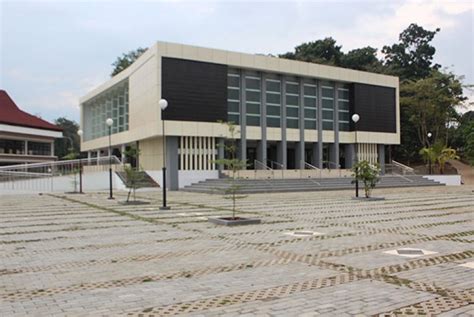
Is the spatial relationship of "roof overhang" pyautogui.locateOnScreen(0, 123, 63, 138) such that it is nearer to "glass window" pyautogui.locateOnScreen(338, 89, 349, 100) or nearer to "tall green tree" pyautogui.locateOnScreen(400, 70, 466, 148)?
"glass window" pyautogui.locateOnScreen(338, 89, 349, 100)

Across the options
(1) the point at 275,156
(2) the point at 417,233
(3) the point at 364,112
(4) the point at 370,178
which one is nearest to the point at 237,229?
(2) the point at 417,233

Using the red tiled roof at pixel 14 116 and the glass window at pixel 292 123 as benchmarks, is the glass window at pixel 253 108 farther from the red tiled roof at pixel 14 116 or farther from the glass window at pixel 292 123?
the red tiled roof at pixel 14 116

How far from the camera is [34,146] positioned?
54312 mm

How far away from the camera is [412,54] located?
68.9 metres

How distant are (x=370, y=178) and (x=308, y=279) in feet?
49.7

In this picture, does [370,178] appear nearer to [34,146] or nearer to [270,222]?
Answer: [270,222]

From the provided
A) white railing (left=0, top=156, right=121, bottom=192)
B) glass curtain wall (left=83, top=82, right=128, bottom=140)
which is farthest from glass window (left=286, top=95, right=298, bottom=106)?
white railing (left=0, top=156, right=121, bottom=192)

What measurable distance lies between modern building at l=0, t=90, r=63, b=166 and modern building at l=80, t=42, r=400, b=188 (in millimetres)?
8559

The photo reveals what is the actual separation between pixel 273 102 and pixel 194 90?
8523 millimetres


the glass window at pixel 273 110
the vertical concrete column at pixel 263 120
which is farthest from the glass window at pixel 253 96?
the glass window at pixel 273 110

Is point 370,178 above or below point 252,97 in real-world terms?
below

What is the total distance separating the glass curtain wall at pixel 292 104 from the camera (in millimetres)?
39656

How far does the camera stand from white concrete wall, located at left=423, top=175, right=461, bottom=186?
41.1 meters

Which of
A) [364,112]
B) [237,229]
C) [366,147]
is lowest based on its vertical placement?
[237,229]
